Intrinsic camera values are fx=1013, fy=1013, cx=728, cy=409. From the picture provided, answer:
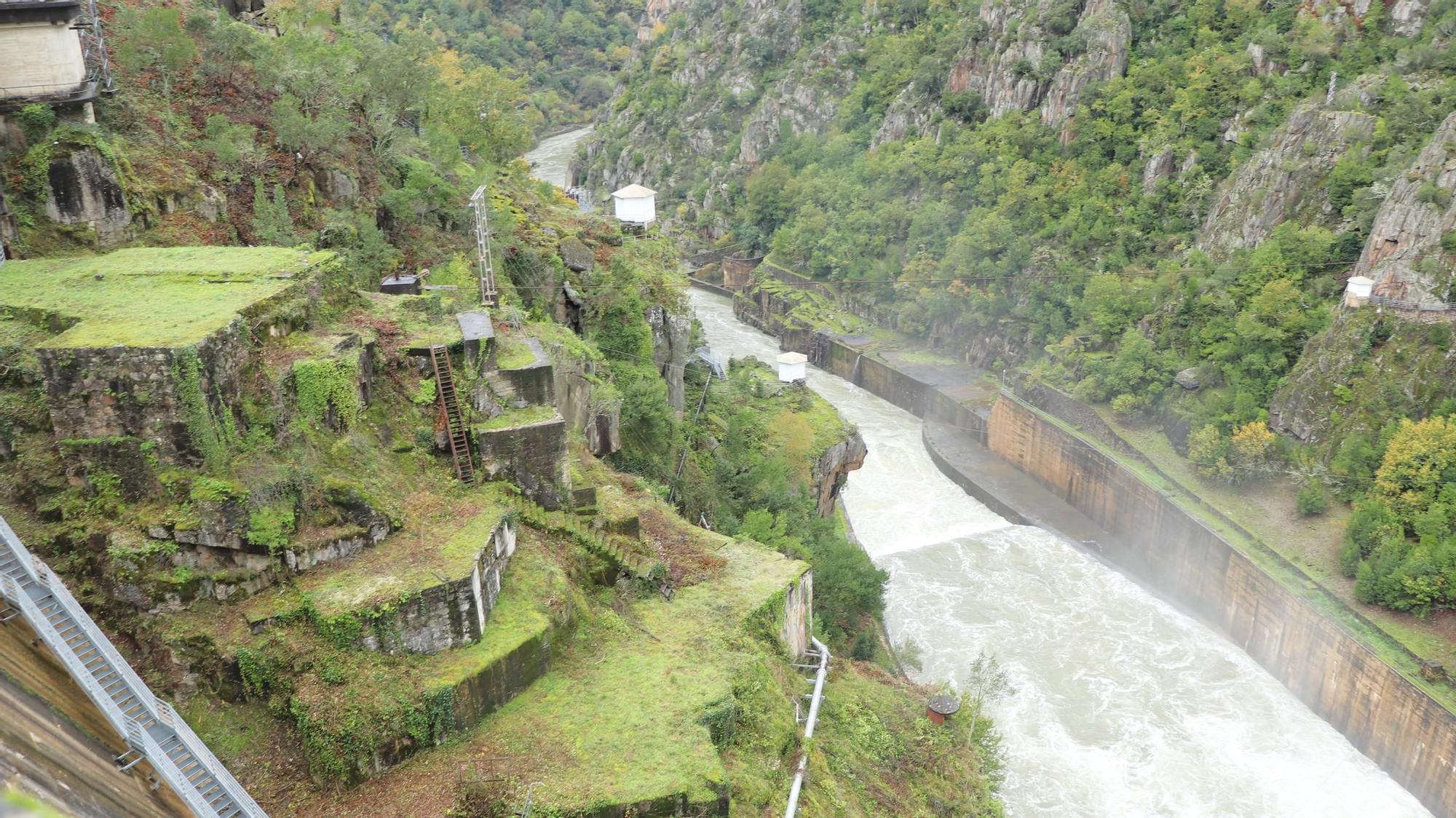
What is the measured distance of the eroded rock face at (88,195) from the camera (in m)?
20.9

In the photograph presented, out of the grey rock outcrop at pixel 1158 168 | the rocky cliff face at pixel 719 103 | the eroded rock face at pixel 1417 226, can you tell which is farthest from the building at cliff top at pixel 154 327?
the rocky cliff face at pixel 719 103

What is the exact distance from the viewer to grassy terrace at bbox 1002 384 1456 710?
32062 mm

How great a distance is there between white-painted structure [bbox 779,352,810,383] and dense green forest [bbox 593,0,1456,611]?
13668 millimetres

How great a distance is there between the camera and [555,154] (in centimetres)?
12656

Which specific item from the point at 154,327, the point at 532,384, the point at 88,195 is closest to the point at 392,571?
the point at 154,327

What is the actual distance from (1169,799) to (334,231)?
29.1 metres

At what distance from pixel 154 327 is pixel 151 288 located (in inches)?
99.7

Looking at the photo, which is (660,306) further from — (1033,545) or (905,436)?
(905,436)

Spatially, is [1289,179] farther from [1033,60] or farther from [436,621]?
[436,621]

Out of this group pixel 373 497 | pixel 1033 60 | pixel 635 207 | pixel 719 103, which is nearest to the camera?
pixel 373 497

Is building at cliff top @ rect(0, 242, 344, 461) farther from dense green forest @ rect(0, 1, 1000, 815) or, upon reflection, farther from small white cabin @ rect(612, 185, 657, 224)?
small white cabin @ rect(612, 185, 657, 224)

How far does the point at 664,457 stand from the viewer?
1289 inches

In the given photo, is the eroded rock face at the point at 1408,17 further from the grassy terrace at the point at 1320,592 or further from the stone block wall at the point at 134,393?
the stone block wall at the point at 134,393

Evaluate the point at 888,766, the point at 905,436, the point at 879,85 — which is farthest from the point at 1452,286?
the point at 879,85
